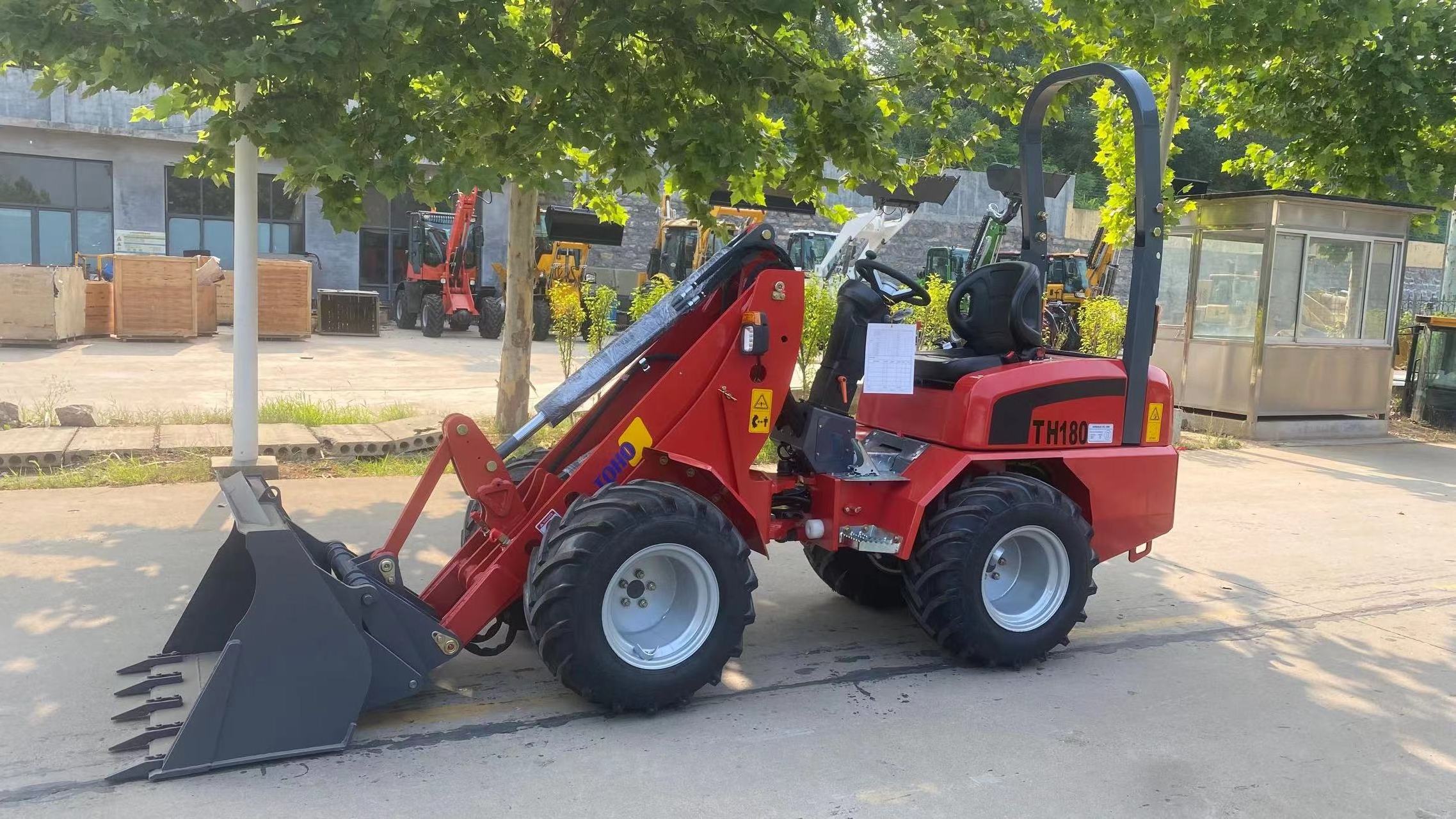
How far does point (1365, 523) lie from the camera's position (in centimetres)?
870

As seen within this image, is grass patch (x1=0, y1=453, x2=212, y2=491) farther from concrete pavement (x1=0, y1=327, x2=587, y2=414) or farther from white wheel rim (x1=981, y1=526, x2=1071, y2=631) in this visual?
white wheel rim (x1=981, y1=526, x2=1071, y2=631)

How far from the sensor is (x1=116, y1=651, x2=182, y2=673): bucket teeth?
14.7 feet

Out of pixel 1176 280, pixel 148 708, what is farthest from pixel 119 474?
pixel 1176 280

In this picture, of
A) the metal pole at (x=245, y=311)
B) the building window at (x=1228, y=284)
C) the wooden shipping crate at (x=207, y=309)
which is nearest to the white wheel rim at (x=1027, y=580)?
the metal pole at (x=245, y=311)

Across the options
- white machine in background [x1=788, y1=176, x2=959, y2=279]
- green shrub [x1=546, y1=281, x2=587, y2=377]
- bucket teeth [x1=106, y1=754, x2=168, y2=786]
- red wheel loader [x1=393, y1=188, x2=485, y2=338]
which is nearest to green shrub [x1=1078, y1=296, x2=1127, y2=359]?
Answer: white machine in background [x1=788, y1=176, x2=959, y2=279]

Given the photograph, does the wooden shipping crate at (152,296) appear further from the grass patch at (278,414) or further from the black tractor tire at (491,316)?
the grass patch at (278,414)

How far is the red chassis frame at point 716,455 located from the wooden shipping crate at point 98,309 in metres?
18.3

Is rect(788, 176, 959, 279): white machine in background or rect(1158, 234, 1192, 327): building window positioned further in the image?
rect(788, 176, 959, 279): white machine in background

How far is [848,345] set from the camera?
5.06 metres

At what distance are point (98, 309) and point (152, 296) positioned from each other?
132 centimetres

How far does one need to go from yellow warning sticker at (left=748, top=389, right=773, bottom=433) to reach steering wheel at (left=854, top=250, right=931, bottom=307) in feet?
2.59

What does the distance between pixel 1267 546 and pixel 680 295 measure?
5358 millimetres

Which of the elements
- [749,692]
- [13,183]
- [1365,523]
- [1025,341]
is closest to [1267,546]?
[1365,523]

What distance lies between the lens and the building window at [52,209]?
24.6m
